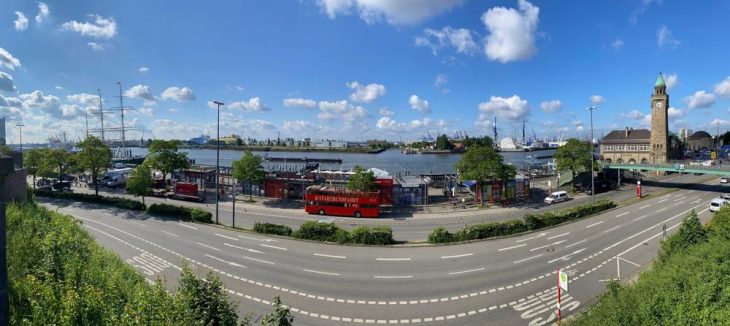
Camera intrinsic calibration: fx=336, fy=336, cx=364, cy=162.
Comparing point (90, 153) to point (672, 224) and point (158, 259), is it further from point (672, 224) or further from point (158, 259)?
point (672, 224)

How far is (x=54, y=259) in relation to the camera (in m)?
8.84

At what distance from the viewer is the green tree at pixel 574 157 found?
51.1 meters

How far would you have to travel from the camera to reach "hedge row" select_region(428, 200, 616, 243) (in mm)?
25844

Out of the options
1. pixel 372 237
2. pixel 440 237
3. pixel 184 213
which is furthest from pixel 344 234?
pixel 184 213

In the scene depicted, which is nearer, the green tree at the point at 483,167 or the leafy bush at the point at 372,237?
the leafy bush at the point at 372,237

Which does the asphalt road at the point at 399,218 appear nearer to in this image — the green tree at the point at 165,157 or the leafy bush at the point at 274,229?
the leafy bush at the point at 274,229

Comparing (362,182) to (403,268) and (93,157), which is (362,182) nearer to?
(403,268)

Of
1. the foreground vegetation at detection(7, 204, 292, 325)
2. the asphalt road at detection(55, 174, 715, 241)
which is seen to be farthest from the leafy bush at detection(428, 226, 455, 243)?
the foreground vegetation at detection(7, 204, 292, 325)

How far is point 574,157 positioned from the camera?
51.8 metres

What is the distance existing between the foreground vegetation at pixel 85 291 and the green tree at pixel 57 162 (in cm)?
4826

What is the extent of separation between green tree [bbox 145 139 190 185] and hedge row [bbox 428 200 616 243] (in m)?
42.0

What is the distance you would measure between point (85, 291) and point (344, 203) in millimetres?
30452

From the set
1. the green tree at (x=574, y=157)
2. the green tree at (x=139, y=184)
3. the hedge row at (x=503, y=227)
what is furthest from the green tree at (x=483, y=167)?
the green tree at (x=139, y=184)

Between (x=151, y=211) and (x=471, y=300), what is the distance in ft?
110
